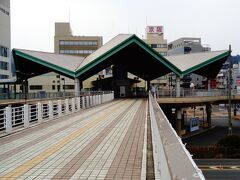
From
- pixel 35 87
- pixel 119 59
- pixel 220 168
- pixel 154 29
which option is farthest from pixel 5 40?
pixel 220 168

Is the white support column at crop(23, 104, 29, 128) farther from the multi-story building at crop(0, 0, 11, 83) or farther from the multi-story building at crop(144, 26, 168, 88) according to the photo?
the multi-story building at crop(144, 26, 168, 88)

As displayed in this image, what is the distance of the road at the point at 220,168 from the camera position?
25366 millimetres

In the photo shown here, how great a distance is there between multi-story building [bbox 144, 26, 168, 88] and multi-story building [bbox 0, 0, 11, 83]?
58.0 metres

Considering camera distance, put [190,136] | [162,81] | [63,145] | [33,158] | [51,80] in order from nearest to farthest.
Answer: [33,158], [63,145], [190,136], [51,80], [162,81]

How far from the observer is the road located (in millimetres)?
25366

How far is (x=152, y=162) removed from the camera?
8.87 meters

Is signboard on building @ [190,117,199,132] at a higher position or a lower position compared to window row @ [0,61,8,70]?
lower

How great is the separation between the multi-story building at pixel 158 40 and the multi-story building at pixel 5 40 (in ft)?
190

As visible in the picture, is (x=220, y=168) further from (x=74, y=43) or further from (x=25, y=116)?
(x=74, y=43)

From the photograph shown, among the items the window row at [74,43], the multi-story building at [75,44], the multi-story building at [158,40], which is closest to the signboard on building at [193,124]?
the multi-story building at [75,44]

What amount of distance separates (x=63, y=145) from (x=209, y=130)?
53050mm

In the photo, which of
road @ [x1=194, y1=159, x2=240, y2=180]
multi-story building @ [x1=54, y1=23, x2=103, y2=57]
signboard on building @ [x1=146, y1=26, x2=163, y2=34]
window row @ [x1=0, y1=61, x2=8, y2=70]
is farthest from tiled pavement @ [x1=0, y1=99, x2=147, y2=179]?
signboard on building @ [x1=146, y1=26, x2=163, y2=34]

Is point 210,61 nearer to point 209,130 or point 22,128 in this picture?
point 209,130

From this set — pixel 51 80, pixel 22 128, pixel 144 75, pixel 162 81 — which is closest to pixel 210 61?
pixel 144 75
